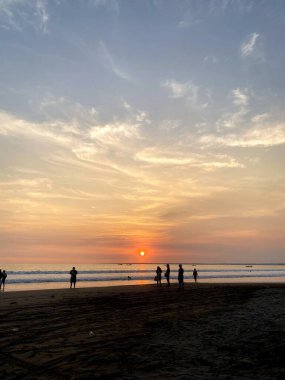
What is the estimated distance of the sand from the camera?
333 inches

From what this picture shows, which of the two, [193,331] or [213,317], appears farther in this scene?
[213,317]

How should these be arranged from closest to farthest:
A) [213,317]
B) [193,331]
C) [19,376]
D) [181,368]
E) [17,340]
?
[19,376], [181,368], [17,340], [193,331], [213,317]

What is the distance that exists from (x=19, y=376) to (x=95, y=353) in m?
2.51

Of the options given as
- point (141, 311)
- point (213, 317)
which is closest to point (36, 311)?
point (141, 311)

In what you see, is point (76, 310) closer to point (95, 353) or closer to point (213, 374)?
point (95, 353)

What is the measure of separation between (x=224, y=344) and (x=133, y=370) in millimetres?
3910

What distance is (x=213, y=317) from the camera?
1681 centimetres

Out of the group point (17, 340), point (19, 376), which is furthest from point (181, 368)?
point (17, 340)

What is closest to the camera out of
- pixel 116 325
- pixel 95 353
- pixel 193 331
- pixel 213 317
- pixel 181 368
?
pixel 181 368

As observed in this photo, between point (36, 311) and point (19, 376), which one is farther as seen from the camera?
point (36, 311)

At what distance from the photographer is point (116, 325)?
1477 centimetres

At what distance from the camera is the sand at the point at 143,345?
846cm

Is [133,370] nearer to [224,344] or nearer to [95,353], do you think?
[95,353]

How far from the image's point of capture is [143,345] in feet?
36.5
